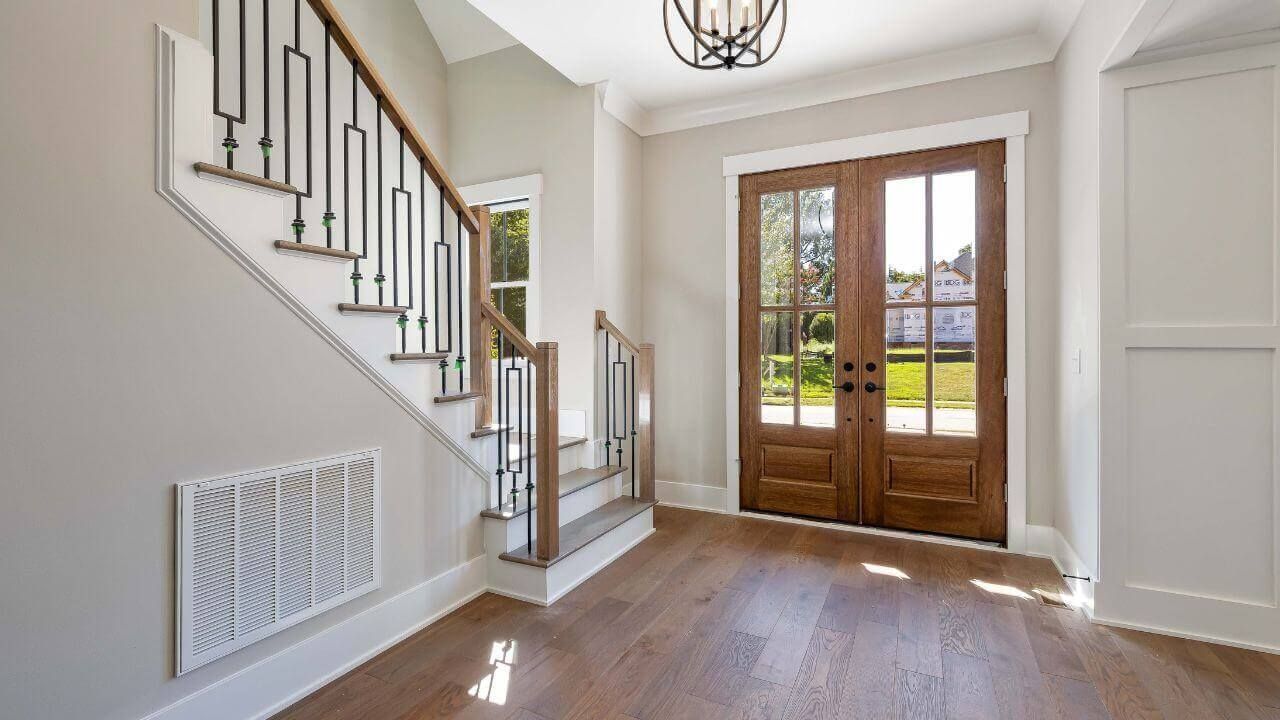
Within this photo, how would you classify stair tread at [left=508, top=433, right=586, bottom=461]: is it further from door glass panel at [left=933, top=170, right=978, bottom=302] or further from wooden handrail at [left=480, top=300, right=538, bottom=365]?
door glass panel at [left=933, top=170, right=978, bottom=302]

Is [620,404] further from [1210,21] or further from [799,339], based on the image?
[1210,21]

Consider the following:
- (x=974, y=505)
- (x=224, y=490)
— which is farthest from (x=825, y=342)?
(x=224, y=490)

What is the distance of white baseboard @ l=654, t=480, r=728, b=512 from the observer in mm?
4082

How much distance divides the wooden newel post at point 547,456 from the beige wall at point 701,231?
164 centimetres

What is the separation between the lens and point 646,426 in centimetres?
377

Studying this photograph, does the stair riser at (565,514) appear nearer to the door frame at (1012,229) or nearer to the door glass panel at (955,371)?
the door glass panel at (955,371)

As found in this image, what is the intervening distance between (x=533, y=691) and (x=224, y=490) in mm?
1176

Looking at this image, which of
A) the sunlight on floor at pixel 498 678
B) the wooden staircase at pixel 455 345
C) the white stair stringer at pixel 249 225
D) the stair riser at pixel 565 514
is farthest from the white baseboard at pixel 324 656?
the white stair stringer at pixel 249 225

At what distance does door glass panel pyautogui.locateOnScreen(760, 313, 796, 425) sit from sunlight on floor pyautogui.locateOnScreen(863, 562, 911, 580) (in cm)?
104

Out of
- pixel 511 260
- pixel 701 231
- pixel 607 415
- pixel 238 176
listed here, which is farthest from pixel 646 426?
pixel 238 176

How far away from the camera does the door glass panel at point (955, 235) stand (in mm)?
3373

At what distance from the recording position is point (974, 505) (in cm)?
340

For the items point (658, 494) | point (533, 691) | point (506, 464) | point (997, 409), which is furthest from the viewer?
point (658, 494)

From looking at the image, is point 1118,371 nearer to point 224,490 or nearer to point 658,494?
point 658,494
